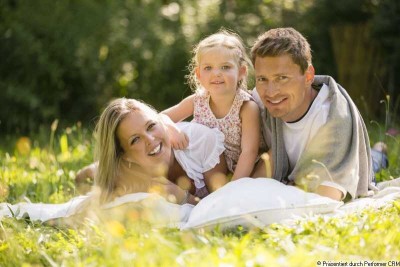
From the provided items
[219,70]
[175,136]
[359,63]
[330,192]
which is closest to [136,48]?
[359,63]

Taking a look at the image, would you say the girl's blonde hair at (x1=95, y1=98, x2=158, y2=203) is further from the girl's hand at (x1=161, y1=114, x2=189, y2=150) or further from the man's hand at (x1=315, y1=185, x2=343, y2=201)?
the man's hand at (x1=315, y1=185, x2=343, y2=201)

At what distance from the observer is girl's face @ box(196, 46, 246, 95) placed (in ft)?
15.2

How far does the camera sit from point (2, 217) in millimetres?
4344

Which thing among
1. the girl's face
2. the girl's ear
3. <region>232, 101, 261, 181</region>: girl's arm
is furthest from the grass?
the girl's ear

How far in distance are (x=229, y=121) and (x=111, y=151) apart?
2.74 feet

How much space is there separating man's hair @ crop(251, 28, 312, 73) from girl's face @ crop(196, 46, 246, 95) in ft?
0.92

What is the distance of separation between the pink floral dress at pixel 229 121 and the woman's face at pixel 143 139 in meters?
0.42

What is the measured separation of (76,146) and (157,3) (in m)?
3.57

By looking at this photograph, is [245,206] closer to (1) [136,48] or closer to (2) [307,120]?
(2) [307,120]

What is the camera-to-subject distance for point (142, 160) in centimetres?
454

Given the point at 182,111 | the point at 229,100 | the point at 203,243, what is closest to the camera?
the point at 203,243

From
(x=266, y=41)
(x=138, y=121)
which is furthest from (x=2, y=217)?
(x=266, y=41)

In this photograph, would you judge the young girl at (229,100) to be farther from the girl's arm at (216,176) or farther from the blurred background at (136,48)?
the blurred background at (136,48)

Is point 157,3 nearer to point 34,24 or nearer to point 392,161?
point 34,24
